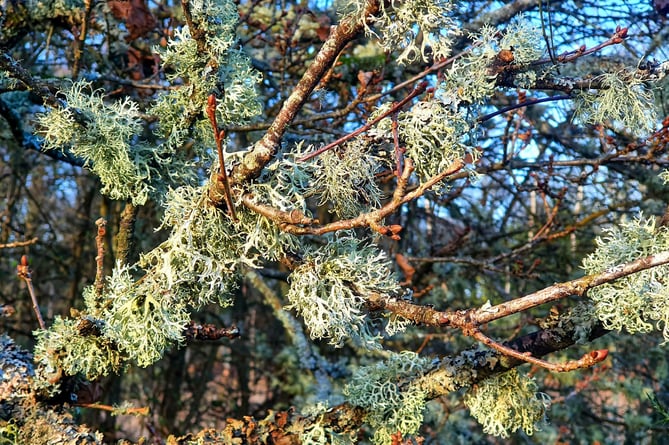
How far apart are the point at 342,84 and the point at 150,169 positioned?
5.28ft

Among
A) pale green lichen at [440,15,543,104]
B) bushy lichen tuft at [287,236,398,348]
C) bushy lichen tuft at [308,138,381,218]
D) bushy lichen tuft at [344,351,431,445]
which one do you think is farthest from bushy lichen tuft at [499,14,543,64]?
bushy lichen tuft at [344,351,431,445]

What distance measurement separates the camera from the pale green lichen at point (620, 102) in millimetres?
1194

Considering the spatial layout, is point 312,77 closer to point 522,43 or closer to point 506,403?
point 522,43

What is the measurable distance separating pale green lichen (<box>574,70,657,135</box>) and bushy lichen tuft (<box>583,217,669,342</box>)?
0.20m

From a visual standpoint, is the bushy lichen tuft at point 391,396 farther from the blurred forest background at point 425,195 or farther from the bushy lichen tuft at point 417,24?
the bushy lichen tuft at point 417,24

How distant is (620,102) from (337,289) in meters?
0.65

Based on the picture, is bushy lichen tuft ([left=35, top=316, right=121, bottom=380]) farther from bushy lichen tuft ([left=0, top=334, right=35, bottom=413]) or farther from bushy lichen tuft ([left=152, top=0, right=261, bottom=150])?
bushy lichen tuft ([left=152, top=0, right=261, bottom=150])

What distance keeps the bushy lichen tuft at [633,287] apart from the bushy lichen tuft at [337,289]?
1.27ft

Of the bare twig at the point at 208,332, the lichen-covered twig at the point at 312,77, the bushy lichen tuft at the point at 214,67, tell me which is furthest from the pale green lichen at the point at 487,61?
the bare twig at the point at 208,332

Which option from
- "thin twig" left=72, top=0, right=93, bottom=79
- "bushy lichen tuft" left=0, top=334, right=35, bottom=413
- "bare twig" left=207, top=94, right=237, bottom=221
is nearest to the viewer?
"bare twig" left=207, top=94, right=237, bottom=221

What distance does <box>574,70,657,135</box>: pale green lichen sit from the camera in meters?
1.19

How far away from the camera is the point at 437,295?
3812mm

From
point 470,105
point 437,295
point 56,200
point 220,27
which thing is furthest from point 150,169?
point 56,200

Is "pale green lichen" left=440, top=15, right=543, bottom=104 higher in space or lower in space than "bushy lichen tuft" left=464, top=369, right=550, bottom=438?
higher
